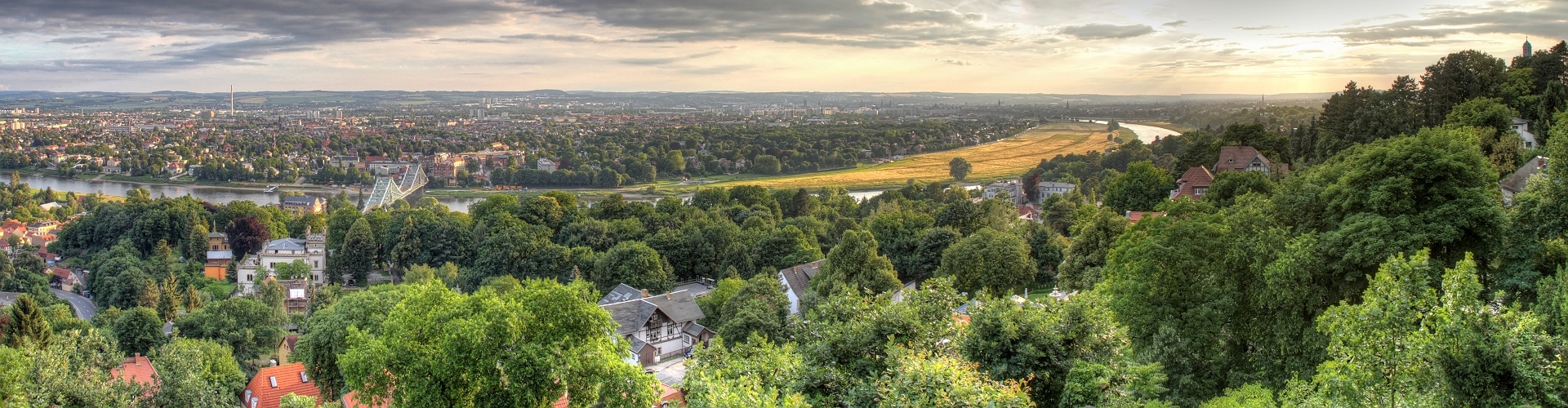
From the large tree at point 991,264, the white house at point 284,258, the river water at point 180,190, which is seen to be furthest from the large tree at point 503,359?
the river water at point 180,190

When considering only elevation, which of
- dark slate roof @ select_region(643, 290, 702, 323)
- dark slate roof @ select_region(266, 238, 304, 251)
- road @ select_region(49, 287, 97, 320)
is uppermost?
dark slate roof @ select_region(643, 290, 702, 323)

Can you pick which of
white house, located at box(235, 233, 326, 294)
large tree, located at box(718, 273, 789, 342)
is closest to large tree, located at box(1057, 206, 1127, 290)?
large tree, located at box(718, 273, 789, 342)

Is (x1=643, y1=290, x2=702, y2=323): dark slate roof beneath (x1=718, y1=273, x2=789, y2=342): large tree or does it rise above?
beneath

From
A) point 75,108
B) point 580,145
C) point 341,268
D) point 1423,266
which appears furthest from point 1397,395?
point 75,108

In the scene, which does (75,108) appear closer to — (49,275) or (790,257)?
(49,275)

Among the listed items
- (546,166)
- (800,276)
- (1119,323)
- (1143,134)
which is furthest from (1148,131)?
(1119,323)

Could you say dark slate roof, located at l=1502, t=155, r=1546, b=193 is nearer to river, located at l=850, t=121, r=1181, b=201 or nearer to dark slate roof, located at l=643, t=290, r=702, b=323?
dark slate roof, located at l=643, t=290, r=702, b=323

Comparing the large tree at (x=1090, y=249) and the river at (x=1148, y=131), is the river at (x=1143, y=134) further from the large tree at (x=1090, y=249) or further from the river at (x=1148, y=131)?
the large tree at (x=1090, y=249)
